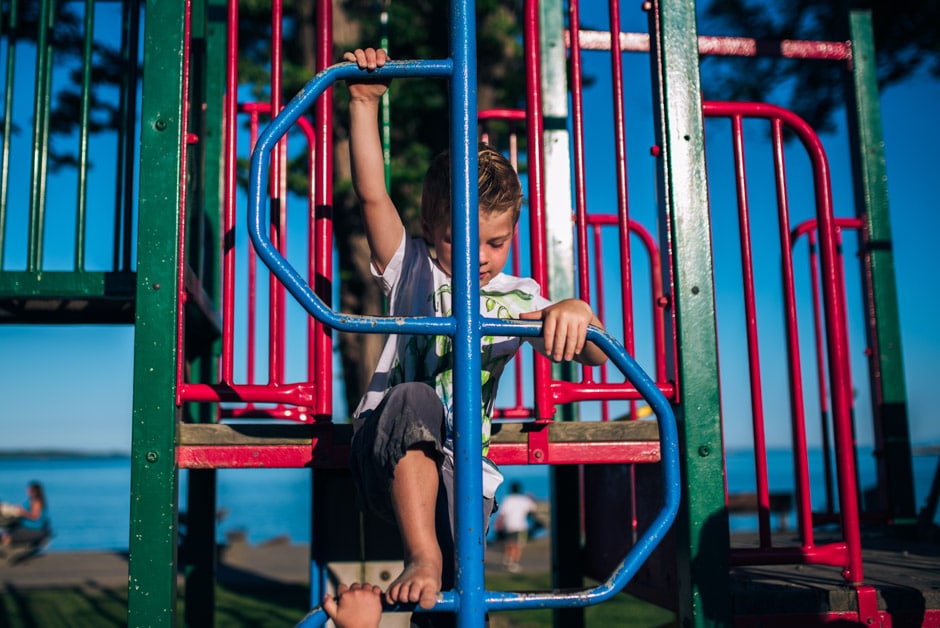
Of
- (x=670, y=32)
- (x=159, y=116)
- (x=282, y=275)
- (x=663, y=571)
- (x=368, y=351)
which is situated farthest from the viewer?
(x=368, y=351)

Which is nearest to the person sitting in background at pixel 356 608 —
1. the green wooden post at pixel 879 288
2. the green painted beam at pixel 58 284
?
the green painted beam at pixel 58 284

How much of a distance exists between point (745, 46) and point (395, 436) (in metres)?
2.43

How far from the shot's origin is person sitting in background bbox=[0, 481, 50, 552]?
1314 cm

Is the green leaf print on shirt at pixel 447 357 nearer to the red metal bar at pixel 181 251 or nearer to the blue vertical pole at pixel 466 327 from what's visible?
the blue vertical pole at pixel 466 327

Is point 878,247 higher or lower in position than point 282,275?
higher

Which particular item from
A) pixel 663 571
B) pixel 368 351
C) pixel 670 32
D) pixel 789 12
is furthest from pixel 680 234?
pixel 789 12

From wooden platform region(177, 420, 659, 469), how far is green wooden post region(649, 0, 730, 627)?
0.17 m

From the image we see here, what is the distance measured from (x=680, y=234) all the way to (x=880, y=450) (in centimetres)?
206

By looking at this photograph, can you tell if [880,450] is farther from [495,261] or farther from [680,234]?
[495,261]

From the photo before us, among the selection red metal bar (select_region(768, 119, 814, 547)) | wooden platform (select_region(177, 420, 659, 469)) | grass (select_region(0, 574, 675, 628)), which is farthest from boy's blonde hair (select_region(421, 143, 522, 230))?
grass (select_region(0, 574, 675, 628))

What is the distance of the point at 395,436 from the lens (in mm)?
1640

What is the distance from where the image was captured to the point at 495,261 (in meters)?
1.95

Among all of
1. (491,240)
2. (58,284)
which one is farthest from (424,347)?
(58,284)

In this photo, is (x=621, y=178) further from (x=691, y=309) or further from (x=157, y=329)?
(x=157, y=329)
